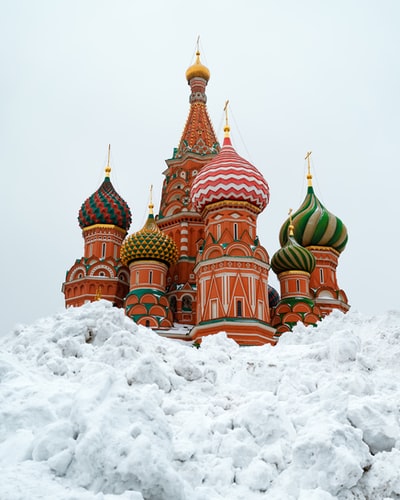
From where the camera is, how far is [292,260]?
23.2 metres

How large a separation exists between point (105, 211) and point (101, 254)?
1959 millimetres

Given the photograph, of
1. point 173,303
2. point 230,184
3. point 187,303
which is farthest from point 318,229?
point 173,303

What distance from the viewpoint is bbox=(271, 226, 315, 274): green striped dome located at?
76.1 feet

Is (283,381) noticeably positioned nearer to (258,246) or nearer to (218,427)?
(218,427)

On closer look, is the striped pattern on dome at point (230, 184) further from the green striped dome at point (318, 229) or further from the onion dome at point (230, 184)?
the green striped dome at point (318, 229)

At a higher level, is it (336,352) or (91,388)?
(336,352)

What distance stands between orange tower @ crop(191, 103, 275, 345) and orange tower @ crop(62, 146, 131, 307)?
488 centimetres

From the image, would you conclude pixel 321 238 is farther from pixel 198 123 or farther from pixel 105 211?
pixel 105 211

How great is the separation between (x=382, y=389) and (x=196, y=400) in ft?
7.91

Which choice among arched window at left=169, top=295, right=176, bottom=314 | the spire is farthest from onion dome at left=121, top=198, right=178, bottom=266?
the spire

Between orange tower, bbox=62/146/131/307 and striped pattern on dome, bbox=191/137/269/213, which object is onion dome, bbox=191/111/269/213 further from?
orange tower, bbox=62/146/131/307

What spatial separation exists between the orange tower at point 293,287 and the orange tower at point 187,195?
3.44 meters

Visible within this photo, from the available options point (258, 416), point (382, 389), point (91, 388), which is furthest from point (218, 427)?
point (382, 389)

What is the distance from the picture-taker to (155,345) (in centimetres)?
884
